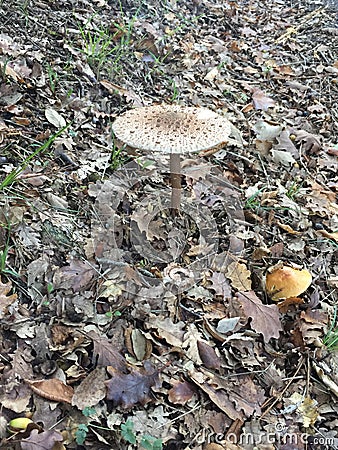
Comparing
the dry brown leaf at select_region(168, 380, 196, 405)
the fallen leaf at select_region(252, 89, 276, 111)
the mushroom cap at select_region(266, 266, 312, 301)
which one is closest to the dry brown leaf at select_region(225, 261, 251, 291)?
the mushroom cap at select_region(266, 266, 312, 301)

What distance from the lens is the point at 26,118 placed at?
348 cm

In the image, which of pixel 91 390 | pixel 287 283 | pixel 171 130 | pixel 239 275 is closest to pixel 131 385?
pixel 91 390

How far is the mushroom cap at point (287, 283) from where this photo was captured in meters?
2.73

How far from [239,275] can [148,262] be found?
602mm

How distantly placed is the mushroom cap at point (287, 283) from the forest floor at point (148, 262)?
5 centimetres

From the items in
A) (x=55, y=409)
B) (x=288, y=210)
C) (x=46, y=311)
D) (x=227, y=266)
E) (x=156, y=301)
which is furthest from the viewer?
(x=288, y=210)

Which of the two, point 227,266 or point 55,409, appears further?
point 227,266

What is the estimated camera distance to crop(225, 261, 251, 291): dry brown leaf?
281 cm

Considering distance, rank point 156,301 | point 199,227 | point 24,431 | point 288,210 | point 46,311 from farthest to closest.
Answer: point 288,210, point 199,227, point 156,301, point 46,311, point 24,431

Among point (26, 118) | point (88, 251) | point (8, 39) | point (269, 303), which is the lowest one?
point (269, 303)

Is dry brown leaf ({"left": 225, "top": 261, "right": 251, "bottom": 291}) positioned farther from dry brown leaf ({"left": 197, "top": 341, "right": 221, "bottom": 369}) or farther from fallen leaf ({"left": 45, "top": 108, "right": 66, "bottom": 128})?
fallen leaf ({"left": 45, "top": 108, "right": 66, "bottom": 128})

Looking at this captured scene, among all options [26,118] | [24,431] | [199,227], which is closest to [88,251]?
[199,227]

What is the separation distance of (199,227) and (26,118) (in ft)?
5.34

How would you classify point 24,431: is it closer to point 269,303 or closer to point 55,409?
point 55,409
